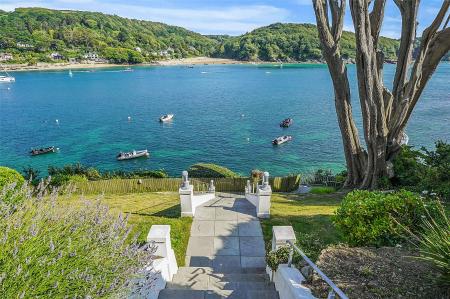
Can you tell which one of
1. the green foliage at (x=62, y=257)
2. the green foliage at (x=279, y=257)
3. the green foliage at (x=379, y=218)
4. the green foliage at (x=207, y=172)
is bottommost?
the green foliage at (x=207, y=172)

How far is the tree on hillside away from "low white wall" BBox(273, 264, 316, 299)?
10.2m

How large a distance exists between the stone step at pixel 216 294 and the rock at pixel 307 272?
926 mm

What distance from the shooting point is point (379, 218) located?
7082 millimetres

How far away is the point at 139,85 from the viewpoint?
10888 centimetres

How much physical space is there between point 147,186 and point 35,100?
75.6 metres

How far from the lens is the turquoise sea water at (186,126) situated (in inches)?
1618

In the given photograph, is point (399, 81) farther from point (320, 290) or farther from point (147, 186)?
point (147, 186)

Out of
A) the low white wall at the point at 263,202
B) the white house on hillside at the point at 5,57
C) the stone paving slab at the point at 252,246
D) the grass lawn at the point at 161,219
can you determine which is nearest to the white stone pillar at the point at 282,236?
the stone paving slab at the point at 252,246

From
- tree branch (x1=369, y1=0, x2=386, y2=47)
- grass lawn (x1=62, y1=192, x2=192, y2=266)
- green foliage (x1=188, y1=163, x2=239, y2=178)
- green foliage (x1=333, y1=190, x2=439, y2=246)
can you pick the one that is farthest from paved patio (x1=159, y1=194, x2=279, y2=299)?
green foliage (x1=188, y1=163, x2=239, y2=178)

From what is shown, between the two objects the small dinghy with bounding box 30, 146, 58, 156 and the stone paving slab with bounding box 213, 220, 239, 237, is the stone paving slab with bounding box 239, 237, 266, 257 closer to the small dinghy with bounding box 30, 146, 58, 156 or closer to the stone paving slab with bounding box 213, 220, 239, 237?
the stone paving slab with bounding box 213, 220, 239, 237

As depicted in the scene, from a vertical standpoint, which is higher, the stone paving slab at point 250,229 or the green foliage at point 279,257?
the green foliage at point 279,257

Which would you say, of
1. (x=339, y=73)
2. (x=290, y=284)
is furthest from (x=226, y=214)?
(x=339, y=73)

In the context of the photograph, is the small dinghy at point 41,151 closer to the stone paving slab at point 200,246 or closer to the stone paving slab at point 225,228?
the stone paving slab at point 225,228

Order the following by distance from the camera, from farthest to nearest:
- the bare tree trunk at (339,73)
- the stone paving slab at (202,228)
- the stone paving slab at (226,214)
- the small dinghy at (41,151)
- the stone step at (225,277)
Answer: the small dinghy at (41,151)
the bare tree trunk at (339,73)
the stone paving slab at (226,214)
the stone paving slab at (202,228)
the stone step at (225,277)
